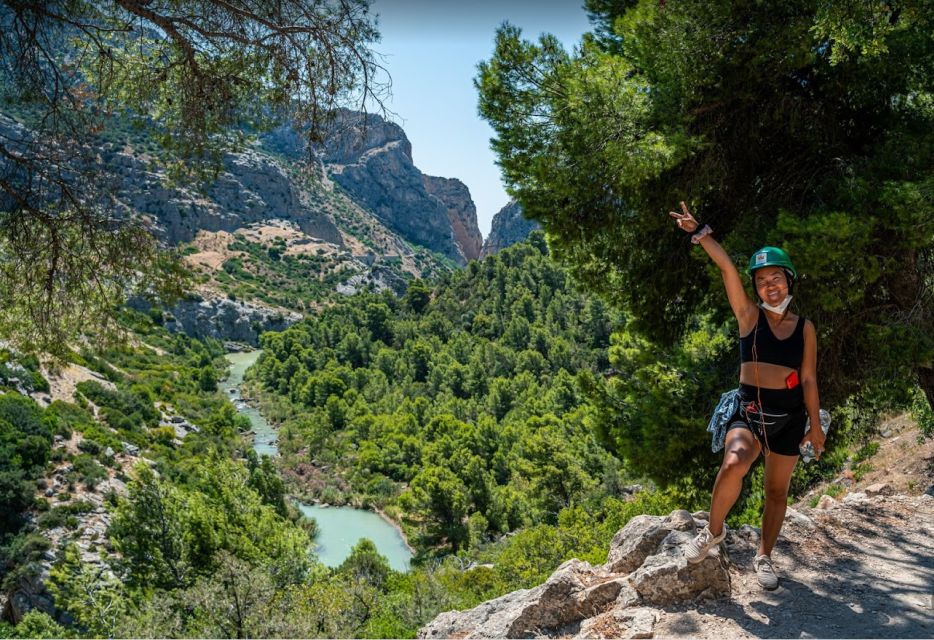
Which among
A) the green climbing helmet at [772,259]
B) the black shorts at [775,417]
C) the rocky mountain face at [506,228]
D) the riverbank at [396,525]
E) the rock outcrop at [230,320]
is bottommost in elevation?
the riverbank at [396,525]

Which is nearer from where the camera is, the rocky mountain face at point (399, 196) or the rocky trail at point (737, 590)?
A: the rocky trail at point (737, 590)

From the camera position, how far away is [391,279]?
99.3 m

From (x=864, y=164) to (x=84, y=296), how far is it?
6.30 m

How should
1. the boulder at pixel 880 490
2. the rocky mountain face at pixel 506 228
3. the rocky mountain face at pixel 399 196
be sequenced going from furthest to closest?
the rocky mountain face at pixel 506 228
the rocky mountain face at pixel 399 196
the boulder at pixel 880 490

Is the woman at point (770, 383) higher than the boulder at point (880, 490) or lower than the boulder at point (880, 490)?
higher

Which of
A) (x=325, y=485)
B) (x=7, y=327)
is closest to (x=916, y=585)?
(x=7, y=327)

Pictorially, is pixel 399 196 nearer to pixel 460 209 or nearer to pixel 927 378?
pixel 460 209

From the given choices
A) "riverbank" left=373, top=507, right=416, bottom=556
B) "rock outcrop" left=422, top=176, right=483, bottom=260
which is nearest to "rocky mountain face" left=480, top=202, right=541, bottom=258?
"rock outcrop" left=422, top=176, right=483, bottom=260

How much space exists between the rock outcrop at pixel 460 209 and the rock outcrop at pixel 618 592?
7172 inches

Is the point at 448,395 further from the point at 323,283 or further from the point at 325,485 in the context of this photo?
the point at 323,283

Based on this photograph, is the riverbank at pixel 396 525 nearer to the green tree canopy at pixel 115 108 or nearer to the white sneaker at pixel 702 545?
the green tree canopy at pixel 115 108

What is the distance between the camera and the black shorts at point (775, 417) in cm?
288

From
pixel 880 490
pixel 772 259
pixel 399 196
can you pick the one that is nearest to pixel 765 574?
pixel 772 259

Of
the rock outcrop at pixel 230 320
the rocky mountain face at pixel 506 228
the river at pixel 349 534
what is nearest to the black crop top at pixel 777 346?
the river at pixel 349 534
